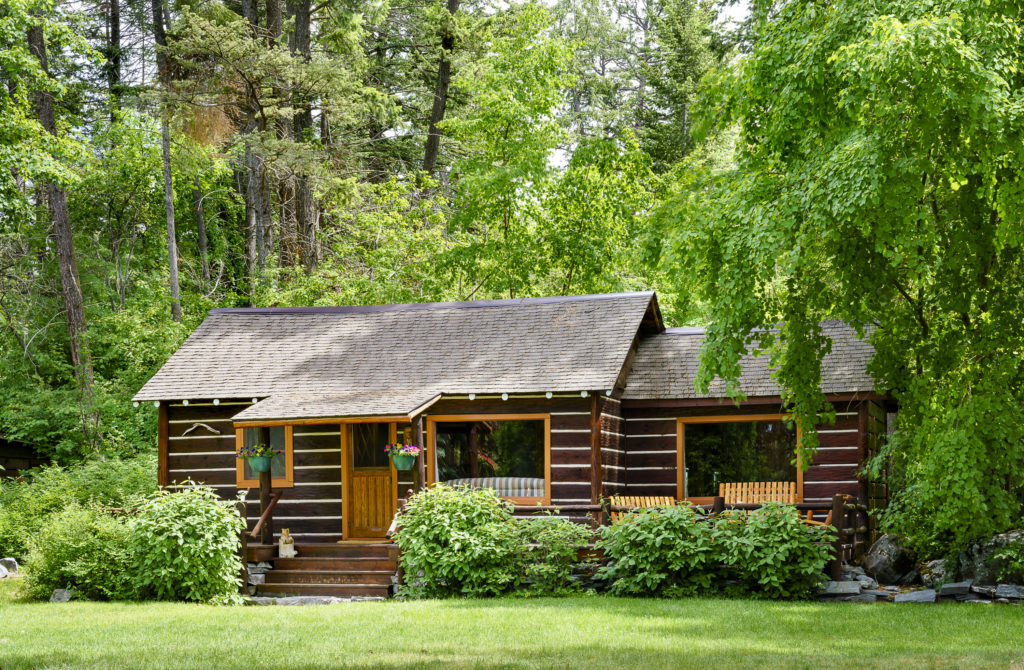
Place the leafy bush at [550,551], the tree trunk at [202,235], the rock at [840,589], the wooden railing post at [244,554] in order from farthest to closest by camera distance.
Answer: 1. the tree trunk at [202,235]
2. the wooden railing post at [244,554]
3. the leafy bush at [550,551]
4. the rock at [840,589]

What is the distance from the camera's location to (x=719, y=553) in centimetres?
1406

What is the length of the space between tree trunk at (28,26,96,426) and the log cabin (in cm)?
699

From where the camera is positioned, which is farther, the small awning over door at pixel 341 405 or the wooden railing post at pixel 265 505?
the wooden railing post at pixel 265 505

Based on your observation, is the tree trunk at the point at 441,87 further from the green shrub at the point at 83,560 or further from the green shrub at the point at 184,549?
the green shrub at the point at 83,560

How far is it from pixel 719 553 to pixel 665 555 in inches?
27.2

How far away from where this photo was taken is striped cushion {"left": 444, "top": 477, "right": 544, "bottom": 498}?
17.2 meters

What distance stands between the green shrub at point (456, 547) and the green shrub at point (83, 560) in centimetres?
373

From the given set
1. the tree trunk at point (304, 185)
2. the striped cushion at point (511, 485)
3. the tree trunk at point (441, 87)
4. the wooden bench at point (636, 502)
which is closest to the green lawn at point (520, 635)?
the wooden bench at point (636, 502)

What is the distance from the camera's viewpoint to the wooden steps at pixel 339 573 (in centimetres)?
1544

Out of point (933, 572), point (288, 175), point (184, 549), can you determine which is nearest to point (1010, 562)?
point (933, 572)

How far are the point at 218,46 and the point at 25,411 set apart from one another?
31.6ft

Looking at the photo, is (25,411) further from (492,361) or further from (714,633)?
(714,633)

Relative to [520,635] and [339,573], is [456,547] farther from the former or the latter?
[520,635]

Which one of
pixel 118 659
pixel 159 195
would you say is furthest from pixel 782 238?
pixel 159 195
